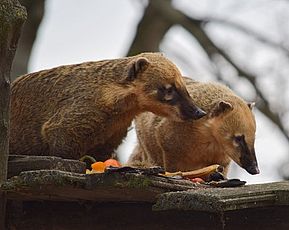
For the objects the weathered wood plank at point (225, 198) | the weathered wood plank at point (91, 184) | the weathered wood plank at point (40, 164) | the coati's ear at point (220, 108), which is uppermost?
the weathered wood plank at point (225, 198)

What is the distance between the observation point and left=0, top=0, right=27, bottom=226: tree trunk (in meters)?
3.54

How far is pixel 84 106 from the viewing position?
15.1 feet

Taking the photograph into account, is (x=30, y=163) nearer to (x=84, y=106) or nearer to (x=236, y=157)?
(x=84, y=106)

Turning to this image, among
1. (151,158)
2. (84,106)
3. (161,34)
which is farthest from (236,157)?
(161,34)

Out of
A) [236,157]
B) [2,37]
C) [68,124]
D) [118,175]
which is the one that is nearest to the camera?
[118,175]

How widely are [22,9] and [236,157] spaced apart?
8.12 ft

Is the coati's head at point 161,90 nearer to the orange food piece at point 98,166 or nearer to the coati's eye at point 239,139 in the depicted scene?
the orange food piece at point 98,166

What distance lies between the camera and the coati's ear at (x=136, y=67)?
193 inches

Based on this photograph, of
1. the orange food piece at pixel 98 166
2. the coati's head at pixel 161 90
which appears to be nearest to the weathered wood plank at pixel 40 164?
the orange food piece at pixel 98 166

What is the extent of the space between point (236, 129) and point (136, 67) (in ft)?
3.98

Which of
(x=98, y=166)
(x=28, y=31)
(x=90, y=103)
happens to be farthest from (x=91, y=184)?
(x=28, y=31)

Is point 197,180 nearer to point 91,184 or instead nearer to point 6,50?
point 91,184

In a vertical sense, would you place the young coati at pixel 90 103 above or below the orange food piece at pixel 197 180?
below

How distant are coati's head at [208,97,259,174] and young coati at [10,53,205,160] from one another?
92 centimetres
